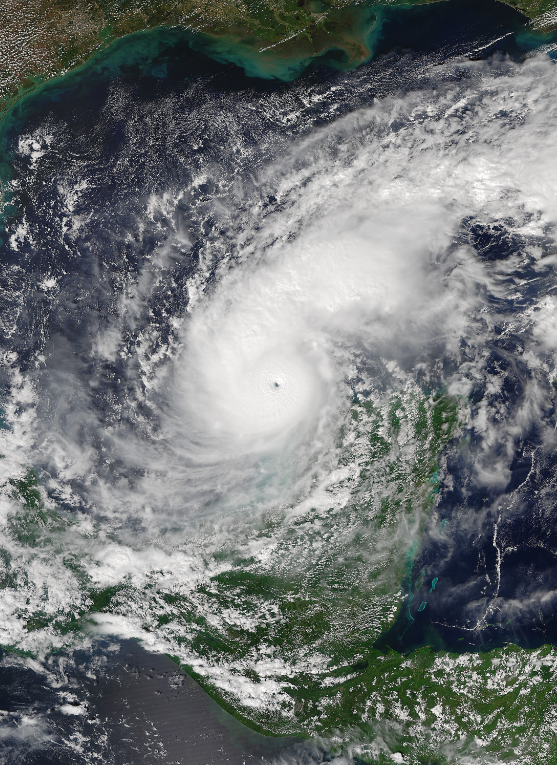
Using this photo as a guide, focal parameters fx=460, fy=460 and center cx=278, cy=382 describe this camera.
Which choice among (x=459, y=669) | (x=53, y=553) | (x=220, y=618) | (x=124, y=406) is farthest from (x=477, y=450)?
(x=53, y=553)

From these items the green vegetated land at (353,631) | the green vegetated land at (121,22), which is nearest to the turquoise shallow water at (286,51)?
the green vegetated land at (121,22)

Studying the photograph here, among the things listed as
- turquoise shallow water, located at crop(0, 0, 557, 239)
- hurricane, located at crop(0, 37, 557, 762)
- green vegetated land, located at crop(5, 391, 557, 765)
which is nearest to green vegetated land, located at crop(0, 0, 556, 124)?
turquoise shallow water, located at crop(0, 0, 557, 239)

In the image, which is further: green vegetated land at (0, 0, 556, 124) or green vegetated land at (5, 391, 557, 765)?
green vegetated land at (0, 0, 556, 124)

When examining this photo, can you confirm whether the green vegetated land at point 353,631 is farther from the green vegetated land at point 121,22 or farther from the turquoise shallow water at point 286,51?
the green vegetated land at point 121,22

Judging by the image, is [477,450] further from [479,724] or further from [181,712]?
[181,712]

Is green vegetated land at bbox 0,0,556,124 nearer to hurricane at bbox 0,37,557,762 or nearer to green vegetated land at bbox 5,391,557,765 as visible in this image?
hurricane at bbox 0,37,557,762

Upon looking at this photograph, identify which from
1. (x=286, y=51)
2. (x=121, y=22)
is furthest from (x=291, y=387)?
(x=121, y=22)
